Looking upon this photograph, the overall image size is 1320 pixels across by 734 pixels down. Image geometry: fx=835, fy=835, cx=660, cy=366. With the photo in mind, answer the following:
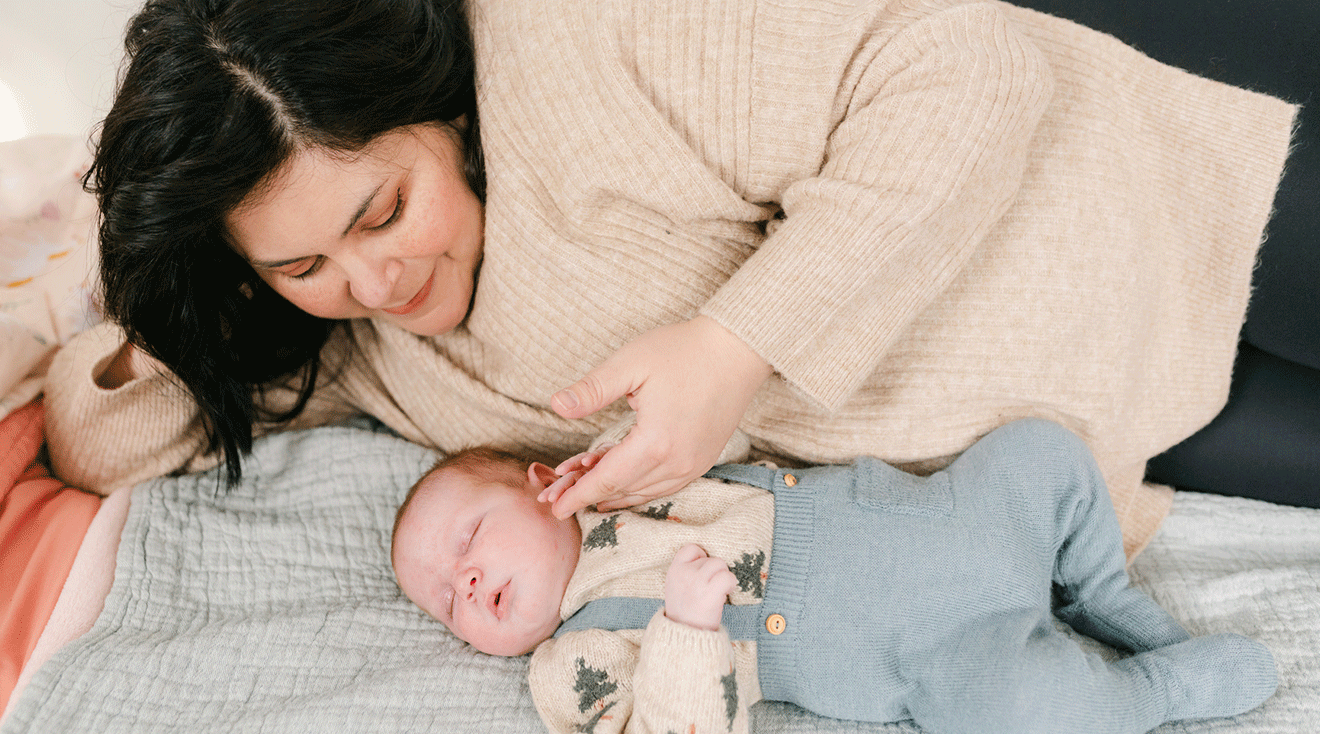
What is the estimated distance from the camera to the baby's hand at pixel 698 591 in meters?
0.92

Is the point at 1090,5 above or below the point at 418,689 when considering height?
above

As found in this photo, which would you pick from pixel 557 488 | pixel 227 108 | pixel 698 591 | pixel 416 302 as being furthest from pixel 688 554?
pixel 227 108

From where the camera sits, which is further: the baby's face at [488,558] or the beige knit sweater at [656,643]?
the baby's face at [488,558]

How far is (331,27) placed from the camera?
3.18 feet

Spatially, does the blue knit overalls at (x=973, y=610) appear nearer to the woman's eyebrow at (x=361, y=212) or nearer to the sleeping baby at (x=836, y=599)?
the sleeping baby at (x=836, y=599)

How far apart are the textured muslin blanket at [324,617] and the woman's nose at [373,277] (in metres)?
0.41

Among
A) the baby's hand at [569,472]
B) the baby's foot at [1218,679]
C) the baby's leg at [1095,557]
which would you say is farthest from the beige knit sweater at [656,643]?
the baby's foot at [1218,679]

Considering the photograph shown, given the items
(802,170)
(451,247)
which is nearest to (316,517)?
(451,247)

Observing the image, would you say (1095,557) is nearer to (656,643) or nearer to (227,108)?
(656,643)

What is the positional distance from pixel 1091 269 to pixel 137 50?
47.0 inches

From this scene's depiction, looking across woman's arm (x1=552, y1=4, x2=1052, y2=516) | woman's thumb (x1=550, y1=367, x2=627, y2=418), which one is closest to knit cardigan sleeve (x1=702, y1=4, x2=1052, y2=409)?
woman's arm (x1=552, y1=4, x2=1052, y2=516)

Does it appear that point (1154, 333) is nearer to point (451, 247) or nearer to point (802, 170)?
point (802, 170)

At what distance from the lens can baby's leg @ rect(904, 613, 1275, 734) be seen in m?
0.90

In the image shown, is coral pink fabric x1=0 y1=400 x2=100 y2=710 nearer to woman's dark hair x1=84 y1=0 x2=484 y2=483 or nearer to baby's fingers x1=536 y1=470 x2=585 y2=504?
woman's dark hair x1=84 y1=0 x2=484 y2=483
